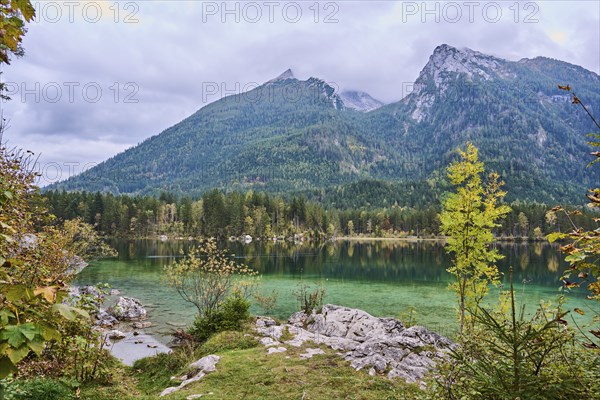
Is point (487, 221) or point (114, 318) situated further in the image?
point (114, 318)

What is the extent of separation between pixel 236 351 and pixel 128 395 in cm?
440

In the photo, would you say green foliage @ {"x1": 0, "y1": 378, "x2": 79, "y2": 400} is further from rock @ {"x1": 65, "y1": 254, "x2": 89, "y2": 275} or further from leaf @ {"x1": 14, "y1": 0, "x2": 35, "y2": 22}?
leaf @ {"x1": 14, "y1": 0, "x2": 35, "y2": 22}

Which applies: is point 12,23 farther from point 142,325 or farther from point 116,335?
point 142,325

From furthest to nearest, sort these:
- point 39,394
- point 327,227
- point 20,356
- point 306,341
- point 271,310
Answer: point 327,227 < point 271,310 < point 306,341 < point 39,394 < point 20,356

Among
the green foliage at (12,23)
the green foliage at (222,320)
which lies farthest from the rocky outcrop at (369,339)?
the green foliage at (12,23)

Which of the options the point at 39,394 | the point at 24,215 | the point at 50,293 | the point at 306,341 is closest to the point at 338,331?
the point at 306,341

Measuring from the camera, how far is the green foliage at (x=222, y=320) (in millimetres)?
16875

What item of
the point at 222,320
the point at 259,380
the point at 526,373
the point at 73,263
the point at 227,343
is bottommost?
the point at 227,343

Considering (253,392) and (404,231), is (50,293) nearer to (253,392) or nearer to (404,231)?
(253,392)

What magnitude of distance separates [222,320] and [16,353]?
16.2 meters

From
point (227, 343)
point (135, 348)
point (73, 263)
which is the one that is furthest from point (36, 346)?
point (73, 263)

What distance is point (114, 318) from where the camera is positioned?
2395cm

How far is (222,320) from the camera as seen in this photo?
17.2 meters

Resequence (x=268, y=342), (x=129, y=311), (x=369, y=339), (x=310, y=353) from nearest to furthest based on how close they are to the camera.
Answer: (x=310, y=353), (x=369, y=339), (x=268, y=342), (x=129, y=311)
